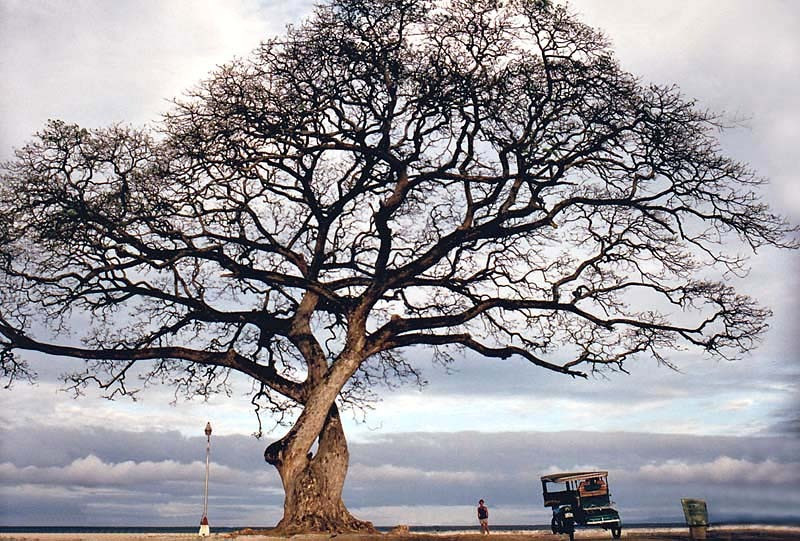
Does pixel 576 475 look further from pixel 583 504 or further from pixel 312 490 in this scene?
pixel 312 490

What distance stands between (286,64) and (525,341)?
1175 centimetres

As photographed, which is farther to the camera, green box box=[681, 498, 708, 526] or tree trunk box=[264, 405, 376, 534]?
tree trunk box=[264, 405, 376, 534]

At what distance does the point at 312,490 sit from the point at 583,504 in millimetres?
10365

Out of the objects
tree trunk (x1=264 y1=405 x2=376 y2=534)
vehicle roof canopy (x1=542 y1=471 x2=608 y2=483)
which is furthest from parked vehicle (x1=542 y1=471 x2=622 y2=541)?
tree trunk (x1=264 y1=405 x2=376 y2=534)

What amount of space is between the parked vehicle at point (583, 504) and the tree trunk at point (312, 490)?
8.15m

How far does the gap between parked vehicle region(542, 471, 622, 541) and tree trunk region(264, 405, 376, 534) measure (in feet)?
26.7

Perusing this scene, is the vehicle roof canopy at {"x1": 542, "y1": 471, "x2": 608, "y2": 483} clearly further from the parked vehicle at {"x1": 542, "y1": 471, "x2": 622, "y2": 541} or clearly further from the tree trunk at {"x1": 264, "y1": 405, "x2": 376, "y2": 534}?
the tree trunk at {"x1": 264, "y1": 405, "x2": 376, "y2": 534}

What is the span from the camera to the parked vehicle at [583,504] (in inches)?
1125

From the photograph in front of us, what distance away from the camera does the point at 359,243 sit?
30250 millimetres

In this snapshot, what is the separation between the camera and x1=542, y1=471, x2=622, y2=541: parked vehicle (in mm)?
28562

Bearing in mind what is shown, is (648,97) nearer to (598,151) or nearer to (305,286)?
(598,151)

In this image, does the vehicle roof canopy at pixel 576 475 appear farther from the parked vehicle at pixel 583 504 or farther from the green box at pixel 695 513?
the green box at pixel 695 513

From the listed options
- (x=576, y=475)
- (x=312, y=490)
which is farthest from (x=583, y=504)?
(x=312, y=490)

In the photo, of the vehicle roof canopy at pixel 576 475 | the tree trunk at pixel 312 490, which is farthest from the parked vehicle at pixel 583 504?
the tree trunk at pixel 312 490
